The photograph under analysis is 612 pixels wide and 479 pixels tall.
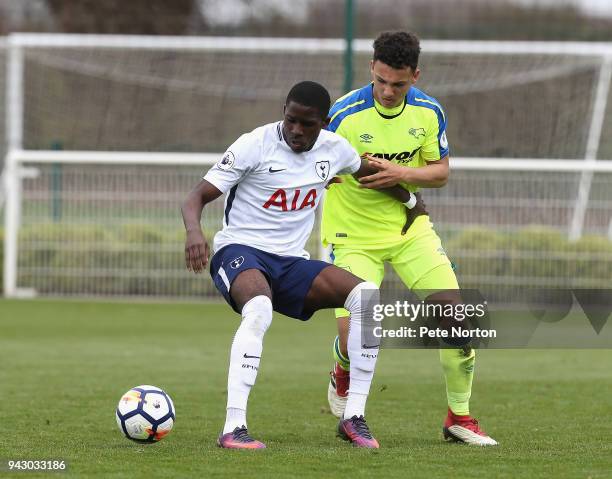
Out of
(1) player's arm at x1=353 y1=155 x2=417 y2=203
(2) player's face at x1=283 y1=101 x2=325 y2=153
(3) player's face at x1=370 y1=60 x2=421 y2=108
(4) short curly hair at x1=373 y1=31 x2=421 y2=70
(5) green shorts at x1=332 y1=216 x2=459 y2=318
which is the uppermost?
(4) short curly hair at x1=373 y1=31 x2=421 y2=70

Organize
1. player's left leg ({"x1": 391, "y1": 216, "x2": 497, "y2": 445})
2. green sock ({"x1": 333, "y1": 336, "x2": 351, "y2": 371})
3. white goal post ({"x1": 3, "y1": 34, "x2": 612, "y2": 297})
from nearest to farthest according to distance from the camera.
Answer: player's left leg ({"x1": 391, "y1": 216, "x2": 497, "y2": 445}) < green sock ({"x1": 333, "y1": 336, "x2": 351, "y2": 371}) < white goal post ({"x1": 3, "y1": 34, "x2": 612, "y2": 297})

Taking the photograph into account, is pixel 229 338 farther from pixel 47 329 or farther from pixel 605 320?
pixel 605 320

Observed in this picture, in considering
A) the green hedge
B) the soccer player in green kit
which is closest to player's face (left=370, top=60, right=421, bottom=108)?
the soccer player in green kit

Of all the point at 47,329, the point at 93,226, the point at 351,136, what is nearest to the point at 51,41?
the point at 93,226

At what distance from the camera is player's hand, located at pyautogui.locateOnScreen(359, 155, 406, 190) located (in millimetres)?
7996

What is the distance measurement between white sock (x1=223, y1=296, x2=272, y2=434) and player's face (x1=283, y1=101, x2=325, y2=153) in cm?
99

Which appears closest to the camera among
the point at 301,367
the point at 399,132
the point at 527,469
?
the point at 527,469

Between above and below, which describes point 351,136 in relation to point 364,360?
above

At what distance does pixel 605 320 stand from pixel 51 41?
10.6 m

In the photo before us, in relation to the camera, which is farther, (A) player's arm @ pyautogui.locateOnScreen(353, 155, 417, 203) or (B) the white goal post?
(B) the white goal post

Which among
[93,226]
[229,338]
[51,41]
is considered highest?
[51,41]

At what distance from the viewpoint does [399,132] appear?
326 inches

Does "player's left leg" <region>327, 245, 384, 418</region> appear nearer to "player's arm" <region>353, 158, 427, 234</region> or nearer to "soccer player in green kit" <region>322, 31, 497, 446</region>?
"soccer player in green kit" <region>322, 31, 497, 446</region>

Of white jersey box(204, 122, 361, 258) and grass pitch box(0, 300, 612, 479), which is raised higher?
white jersey box(204, 122, 361, 258)
